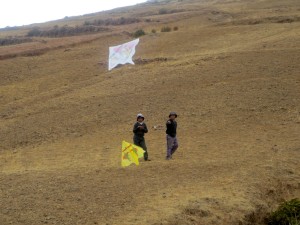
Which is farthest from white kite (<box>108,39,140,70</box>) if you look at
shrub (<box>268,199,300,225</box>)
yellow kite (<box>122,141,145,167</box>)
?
shrub (<box>268,199,300,225</box>)

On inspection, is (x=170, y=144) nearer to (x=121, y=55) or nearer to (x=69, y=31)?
(x=121, y=55)

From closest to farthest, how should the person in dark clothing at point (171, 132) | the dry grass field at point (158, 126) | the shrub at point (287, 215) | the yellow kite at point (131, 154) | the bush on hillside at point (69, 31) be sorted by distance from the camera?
the shrub at point (287, 215)
the dry grass field at point (158, 126)
the yellow kite at point (131, 154)
the person in dark clothing at point (171, 132)
the bush on hillside at point (69, 31)

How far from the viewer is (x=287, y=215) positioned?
27.6ft

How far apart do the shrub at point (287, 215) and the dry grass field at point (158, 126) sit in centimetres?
30

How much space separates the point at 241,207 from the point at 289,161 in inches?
122

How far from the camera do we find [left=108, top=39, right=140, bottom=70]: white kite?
80.2 ft

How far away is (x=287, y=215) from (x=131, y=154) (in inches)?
167

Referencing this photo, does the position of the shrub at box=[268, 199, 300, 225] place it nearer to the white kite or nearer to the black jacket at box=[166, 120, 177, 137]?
the black jacket at box=[166, 120, 177, 137]

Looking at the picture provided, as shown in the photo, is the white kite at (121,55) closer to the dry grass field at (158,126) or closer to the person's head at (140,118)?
the dry grass field at (158,126)

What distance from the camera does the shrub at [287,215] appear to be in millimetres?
8375

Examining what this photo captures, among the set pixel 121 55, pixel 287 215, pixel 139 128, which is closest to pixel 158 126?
pixel 139 128

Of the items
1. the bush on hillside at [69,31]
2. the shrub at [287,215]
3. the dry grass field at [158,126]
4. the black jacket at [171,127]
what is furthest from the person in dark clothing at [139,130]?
the bush on hillside at [69,31]

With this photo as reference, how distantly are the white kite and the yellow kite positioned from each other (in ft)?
43.1

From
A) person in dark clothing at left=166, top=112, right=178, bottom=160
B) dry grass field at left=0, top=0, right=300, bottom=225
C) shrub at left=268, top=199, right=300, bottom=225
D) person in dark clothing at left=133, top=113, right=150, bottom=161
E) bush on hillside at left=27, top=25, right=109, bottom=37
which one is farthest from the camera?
bush on hillside at left=27, top=25, right=109, bottom=37
